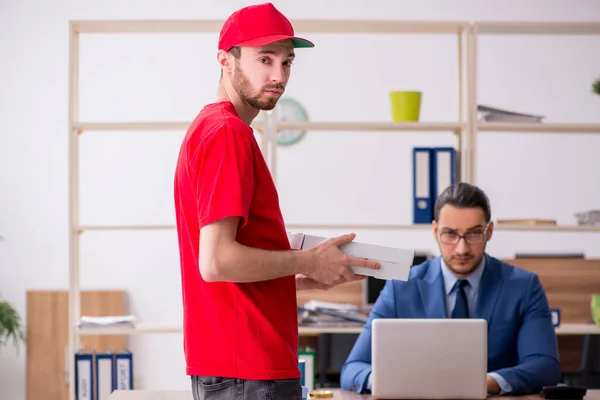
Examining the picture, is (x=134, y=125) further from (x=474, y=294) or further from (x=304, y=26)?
(x=474, y=294)

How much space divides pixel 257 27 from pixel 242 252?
451 millimetres

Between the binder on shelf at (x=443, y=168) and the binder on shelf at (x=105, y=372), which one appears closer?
the binder on shelf at (x=105, y=372)

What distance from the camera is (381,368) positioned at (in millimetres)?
2113

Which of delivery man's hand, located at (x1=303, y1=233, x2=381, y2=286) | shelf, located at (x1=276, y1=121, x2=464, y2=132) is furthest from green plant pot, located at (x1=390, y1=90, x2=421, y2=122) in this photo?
delivery man's hand, located at (x1=303, y1=233, x2=381, y2=286)

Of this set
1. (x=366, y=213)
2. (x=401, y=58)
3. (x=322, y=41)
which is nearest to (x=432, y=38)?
(x=401, y=58)

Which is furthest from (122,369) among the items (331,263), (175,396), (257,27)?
(257,27)

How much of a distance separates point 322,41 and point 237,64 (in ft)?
13.6

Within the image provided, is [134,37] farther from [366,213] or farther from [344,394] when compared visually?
[344,394]

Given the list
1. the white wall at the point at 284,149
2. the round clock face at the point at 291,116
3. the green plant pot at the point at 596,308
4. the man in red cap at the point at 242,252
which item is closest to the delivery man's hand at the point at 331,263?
the man in red cap at the point at 242,252

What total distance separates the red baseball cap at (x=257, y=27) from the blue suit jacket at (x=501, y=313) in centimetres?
123

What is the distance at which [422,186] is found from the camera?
3.60 meters

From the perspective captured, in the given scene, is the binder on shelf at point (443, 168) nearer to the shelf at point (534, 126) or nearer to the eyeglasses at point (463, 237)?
the shelf at point (534, 126)

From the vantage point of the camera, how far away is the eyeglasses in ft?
8.96

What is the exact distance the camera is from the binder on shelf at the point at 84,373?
11.2 feet
